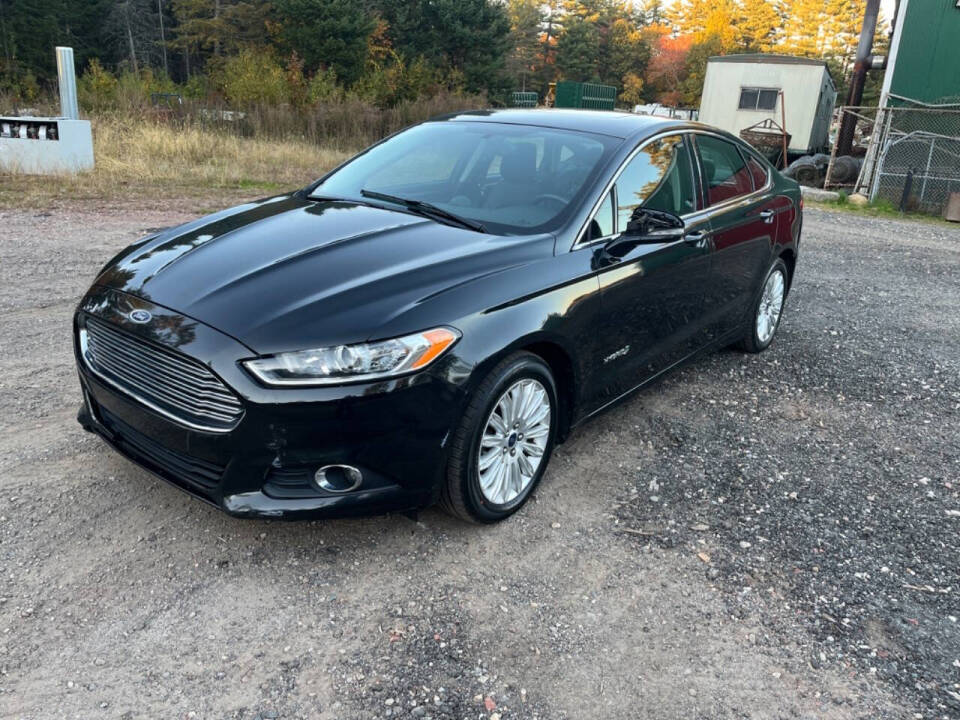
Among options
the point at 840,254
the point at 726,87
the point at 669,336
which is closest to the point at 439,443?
the point at 669,336

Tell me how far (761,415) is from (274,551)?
122 inches

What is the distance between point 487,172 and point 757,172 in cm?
238

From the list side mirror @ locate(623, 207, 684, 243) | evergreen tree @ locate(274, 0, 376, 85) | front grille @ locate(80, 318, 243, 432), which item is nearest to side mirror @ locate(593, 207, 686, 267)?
side mirror @ locate(623, 207, 684, 243)

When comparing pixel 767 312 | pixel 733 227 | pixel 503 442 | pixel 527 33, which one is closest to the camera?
pixel 503 442

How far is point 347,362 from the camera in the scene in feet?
8.97

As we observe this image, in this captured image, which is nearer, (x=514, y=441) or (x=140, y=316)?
(x=140, y=316)

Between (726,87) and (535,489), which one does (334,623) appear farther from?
(726,87)

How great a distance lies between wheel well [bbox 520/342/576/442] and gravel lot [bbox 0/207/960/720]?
0.35m

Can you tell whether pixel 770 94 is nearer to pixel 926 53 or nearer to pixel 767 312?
pixel 926 53

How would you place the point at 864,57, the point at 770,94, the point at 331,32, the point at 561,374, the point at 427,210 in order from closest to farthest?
the point at 561,374 < the point at 427,210 < the point at 864,57 < the point at 770,94 < the point at 331,32

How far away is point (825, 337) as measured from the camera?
639 cm

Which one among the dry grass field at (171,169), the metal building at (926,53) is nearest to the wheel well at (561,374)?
the dry grass field at (171,169)

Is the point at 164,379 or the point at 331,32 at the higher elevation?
the point at 331,32

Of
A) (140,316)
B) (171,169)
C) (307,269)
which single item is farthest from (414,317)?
(171,169)
